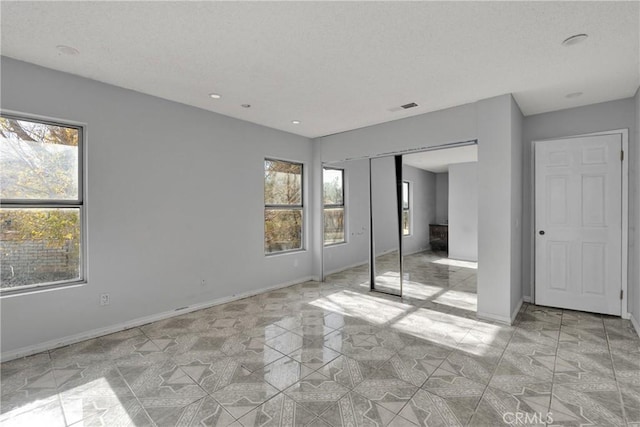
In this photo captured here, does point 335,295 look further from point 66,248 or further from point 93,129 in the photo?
point 93,129

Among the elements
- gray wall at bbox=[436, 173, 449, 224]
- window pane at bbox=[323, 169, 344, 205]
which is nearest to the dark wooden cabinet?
gray wall at bbox=[436, 173, 449, 224]

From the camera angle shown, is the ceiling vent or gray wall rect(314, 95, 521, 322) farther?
the ceiling vent

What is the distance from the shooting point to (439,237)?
7.70m

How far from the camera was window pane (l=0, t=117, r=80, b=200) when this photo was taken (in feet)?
8.67

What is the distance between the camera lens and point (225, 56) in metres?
2.51

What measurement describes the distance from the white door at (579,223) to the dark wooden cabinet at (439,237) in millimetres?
3662

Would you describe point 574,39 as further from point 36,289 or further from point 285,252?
point 36,289

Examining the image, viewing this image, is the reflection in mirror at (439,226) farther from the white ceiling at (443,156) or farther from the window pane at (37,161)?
the window pane at (37,161)

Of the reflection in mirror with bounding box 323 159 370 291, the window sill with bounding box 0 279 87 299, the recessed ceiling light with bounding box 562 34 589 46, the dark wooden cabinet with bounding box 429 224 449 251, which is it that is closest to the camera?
the recessed ceiling light with bounding box 562 34 589 46

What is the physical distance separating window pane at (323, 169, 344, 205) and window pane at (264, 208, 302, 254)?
0.60m

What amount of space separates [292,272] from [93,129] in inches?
133

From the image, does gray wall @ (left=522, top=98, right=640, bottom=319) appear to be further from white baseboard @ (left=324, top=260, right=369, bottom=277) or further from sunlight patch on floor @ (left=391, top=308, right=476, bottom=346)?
white baseboard @ (left=324, top=260, right=369, bottom=277)

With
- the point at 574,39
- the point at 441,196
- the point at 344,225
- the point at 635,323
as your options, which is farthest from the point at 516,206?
the point at 441,196

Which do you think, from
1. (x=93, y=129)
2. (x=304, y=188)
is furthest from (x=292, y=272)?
(x=93, y=129)
